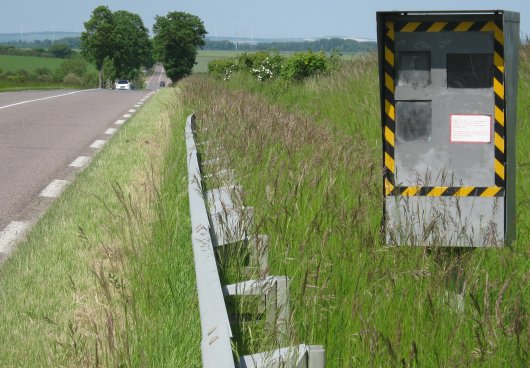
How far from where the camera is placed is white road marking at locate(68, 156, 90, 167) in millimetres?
10789

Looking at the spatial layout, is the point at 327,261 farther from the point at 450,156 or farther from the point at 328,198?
the point at 450,156

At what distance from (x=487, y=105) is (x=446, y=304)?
1604 millimetres

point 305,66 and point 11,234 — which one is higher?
point 305,66

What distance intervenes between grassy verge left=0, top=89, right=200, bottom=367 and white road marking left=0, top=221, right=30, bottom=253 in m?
0.13

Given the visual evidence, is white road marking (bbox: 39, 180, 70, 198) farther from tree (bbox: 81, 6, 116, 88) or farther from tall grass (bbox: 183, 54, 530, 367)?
tree (bbox: 81, 6, 116, 88)

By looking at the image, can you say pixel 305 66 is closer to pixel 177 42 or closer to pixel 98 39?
pixel 98 39

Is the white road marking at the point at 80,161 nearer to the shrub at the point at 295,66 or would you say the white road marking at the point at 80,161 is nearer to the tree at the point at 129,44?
the shrub at the point at 295,66

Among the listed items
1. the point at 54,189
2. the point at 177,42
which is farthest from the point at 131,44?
the point at 54,189

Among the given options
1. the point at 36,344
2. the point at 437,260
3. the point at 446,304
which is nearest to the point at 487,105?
the point at 437,260

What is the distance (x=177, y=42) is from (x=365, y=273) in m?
151

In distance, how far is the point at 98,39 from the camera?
145 m

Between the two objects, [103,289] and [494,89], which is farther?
[494,89]

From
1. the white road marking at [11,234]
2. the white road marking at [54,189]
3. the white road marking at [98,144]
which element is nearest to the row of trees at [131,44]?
the white road marking at [98,144]

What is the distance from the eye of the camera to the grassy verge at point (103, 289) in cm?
328
